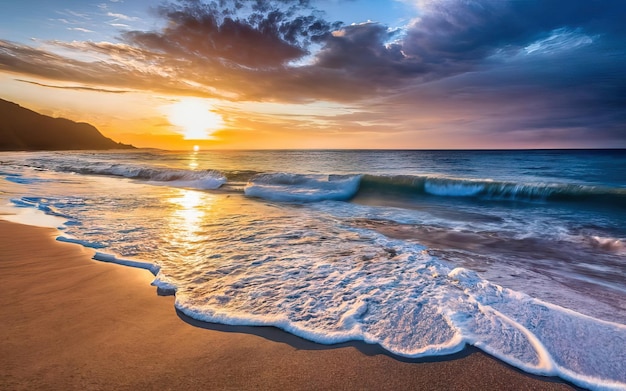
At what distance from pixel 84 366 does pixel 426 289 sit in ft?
11.7

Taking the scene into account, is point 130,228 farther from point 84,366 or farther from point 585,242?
point 585,242

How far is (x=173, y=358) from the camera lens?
2.42m

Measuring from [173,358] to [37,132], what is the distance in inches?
6312

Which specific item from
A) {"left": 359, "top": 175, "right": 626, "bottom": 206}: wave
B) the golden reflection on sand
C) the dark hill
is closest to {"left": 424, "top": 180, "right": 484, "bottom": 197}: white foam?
{"left": 359, "top": 175, "right": 626, "bottom": 206}: wave

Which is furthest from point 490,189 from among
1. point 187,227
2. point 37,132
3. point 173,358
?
point 37,132

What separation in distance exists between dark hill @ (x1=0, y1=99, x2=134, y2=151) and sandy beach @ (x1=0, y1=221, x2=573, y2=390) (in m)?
121

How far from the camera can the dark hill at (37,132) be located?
100031 mm

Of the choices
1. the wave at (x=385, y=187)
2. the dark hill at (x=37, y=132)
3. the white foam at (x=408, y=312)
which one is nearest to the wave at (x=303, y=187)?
the wave at (x=385, y=187)

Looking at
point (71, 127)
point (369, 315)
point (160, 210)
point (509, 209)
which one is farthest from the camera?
point (71, 127)

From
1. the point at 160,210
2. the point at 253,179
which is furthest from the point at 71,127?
the point at 160,210

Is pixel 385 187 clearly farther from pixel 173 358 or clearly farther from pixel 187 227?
pixel 173 358

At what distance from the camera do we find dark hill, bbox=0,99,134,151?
328 ft

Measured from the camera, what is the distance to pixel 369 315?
10.6 feet

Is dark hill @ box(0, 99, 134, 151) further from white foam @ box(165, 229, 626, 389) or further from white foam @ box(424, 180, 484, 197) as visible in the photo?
white foam @ box(165, 229, 626, 389)
